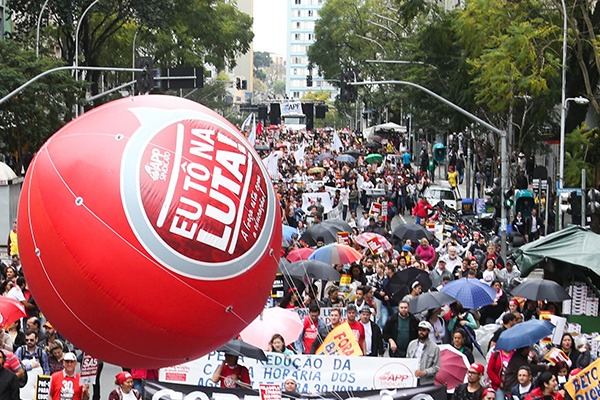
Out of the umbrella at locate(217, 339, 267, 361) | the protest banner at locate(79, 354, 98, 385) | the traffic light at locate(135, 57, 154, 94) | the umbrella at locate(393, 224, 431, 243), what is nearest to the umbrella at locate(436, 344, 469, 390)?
the umbrella at locate(217, 339, 267, 361)

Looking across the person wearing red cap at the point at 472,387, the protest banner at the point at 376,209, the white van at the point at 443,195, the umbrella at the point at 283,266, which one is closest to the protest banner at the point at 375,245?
the umbrella at the point at 283,266

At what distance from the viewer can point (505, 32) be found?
42.9 metres

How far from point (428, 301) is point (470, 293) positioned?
1372mm

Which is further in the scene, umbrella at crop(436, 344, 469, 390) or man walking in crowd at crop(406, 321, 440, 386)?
umbrella at crop(436, 344, 469, 390)

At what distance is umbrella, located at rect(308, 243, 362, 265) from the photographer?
22.3 m

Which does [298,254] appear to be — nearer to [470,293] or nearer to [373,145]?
[470,293]

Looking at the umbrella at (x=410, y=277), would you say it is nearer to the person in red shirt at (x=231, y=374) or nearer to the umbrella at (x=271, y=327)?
the umbrella at (x=271, y=327)

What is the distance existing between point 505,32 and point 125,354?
35.3 m

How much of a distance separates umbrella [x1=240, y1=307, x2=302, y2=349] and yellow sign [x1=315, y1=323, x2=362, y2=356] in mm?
331

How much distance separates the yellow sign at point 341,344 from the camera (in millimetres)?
15516

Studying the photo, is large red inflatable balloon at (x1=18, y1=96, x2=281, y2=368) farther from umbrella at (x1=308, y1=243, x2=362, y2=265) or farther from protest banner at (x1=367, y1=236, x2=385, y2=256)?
protest banner at (x1=367, y1=236, x2=385, y2=256)

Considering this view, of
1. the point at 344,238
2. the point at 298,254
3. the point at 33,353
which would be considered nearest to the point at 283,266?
the point at 33,353

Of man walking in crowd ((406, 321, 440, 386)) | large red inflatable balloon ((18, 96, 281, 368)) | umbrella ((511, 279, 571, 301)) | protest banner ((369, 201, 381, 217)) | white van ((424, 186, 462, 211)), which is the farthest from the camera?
white van ((424, 186, 462, 211))

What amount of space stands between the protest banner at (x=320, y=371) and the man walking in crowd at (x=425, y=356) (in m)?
0.14
